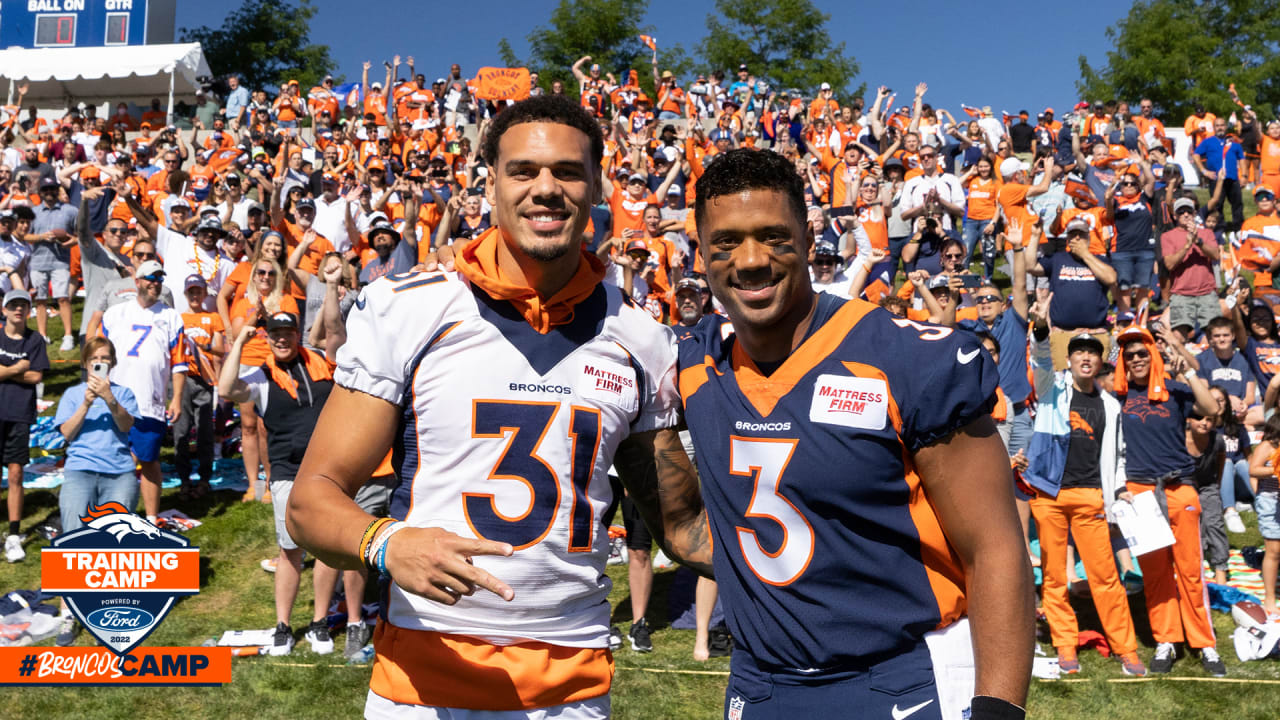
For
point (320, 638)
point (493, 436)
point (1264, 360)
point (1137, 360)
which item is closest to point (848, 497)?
point (493, 436)

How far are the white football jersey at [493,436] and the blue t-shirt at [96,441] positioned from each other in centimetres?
695

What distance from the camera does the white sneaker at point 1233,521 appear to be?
1049cm

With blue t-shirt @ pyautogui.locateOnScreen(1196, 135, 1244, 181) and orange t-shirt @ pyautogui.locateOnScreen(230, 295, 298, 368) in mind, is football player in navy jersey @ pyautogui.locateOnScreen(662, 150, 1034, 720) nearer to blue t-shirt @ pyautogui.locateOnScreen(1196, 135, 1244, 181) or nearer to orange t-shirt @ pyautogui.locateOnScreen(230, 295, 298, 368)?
orange t-shirt @ pyautogui.locateOnScreen(230, 295, 298, 368)

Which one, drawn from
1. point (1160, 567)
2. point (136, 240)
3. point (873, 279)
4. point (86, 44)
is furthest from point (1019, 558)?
point (86, 44)

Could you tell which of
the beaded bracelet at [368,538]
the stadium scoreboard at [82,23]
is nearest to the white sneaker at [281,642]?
the beaded bracelet at [368,538]

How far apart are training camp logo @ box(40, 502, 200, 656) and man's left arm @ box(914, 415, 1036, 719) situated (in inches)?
268

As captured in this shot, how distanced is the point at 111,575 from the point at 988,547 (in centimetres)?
718

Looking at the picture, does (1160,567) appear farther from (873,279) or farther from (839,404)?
(839,404)

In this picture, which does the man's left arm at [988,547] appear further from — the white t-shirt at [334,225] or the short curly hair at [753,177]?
the white t-shirt at [334,225]

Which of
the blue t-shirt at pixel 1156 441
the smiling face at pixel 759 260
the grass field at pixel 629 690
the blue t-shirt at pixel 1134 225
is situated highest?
the blue t-shirt at pixel 1134 225

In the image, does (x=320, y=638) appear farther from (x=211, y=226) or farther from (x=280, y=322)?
(x=211, y=226)

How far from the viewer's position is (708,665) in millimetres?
7629

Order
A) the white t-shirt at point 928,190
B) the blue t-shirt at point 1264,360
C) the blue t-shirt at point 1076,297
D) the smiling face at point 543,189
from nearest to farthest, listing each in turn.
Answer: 1. the smiling face at point 543,189
2. the blue t-shirt at point 1264,360
3. the blue t-shirt at point 1076,297
4. the white t-shirt at point 928,190

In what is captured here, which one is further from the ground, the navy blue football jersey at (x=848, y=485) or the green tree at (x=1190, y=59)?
the green tree at (x=1190, y=59)
